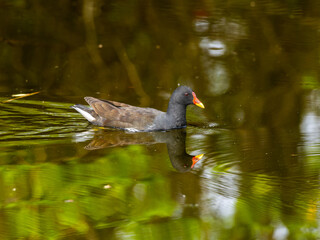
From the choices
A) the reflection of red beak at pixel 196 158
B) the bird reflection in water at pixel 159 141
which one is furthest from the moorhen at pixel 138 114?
the reflection of red beak at pixel 196 158

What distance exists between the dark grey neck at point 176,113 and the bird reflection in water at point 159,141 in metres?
0.13

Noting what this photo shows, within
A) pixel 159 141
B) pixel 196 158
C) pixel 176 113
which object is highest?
pixel 176 113

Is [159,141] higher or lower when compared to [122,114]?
lower

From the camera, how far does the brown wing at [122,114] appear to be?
26.3 feet

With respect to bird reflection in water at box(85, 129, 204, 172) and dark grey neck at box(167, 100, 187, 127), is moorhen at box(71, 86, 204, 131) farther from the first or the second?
bird reflection in water at box(85, 129, 204, 172)

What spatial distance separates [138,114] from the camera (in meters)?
8.03

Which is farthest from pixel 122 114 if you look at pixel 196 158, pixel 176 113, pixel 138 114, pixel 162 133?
pixel 196 158

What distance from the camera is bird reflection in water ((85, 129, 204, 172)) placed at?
684cm

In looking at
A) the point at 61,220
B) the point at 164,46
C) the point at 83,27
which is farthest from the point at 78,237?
the point at 83,27

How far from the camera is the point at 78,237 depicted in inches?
194

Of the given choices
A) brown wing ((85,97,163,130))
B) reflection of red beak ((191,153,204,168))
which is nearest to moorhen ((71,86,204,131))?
brown wing ((85,97,163,130))

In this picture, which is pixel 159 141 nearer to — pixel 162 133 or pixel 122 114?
pixel 162 133

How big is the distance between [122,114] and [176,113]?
745mm

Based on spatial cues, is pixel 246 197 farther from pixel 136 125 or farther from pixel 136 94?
pixel 136 94
